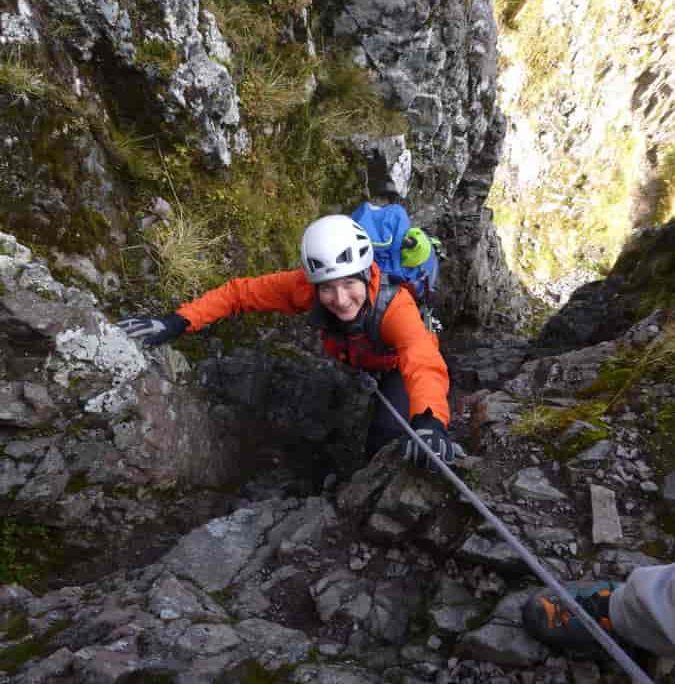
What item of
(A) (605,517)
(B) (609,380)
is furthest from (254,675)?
(B) (609,380)

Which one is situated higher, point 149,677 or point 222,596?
point 222,596

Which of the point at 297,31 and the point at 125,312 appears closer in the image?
the point at 125,312

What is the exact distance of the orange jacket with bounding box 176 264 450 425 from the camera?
4078 mm

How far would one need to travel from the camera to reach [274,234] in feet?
21.2

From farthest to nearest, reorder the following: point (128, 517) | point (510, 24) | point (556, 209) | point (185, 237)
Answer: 1. point (556, 209)
2. point (510, 24)
3. point (185, 237)
4. point (128, 517)

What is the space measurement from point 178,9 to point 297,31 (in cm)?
222

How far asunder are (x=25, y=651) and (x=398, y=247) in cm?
469

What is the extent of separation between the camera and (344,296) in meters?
4.52

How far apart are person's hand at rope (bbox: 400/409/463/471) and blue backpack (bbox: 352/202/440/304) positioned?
179cm

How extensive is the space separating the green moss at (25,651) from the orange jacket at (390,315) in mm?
2660

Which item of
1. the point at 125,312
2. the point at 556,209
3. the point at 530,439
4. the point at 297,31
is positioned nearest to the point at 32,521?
the point at 125,312

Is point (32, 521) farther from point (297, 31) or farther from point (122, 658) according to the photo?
point (297, 31)

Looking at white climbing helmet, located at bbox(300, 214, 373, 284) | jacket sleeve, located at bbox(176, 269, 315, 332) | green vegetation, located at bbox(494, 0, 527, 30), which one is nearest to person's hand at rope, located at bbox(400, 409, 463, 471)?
white climbing helmet, located at bbox(300, 214, 373, 284)

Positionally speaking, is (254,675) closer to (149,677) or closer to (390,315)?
(149,677)
